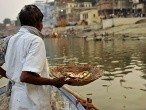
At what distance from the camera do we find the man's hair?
3.43 meters

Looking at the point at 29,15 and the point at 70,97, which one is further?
the point at 70,97

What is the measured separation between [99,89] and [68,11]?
90569 millimetres

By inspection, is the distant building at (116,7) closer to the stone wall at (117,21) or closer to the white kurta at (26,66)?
A: the stone wall at (117,21)

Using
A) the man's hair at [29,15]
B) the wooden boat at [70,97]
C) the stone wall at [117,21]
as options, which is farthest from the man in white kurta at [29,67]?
the stone wall at [117,21]

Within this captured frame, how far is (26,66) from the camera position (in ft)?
10.5

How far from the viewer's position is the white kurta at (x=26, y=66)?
322 cm

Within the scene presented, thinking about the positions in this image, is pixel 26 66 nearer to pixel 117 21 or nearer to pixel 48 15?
pixel 117 21

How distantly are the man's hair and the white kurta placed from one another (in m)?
0.08

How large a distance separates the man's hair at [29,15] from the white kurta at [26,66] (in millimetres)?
84

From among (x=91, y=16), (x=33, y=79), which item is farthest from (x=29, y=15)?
(x=91, y=16)

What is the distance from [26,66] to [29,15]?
0.52 meters

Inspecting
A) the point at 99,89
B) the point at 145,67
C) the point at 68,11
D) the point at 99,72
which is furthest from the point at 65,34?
the point at 99,72

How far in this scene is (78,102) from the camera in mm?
5516

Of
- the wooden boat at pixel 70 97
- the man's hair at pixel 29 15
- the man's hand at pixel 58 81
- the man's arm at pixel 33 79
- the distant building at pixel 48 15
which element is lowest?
the distant building at pixel 48 15
